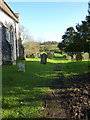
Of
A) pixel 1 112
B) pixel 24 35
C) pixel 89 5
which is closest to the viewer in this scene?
pixel 1 112

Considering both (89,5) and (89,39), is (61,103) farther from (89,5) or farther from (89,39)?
(89,5)

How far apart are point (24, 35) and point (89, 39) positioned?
89.4 feet

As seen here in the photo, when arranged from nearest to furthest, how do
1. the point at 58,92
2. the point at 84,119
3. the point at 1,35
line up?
the point at 84,119 → the point at 58,92 → the point at 1,35

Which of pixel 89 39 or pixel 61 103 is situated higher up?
→ pixel 89 39

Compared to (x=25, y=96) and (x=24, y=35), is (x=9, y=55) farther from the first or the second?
(x=24, y=35)

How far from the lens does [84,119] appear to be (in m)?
4.60

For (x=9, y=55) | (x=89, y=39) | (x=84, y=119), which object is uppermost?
(x=89, y=39)

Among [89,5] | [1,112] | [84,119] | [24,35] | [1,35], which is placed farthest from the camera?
[24,35]

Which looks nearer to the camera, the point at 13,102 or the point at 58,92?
the point at 13,102

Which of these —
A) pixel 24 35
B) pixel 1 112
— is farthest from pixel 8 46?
pixel 24 35

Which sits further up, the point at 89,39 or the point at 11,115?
the point at 89,39

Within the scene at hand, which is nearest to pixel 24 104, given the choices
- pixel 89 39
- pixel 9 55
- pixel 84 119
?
pixel 84 119

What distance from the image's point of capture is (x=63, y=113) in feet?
16.7

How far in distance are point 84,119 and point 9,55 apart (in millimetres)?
15259
